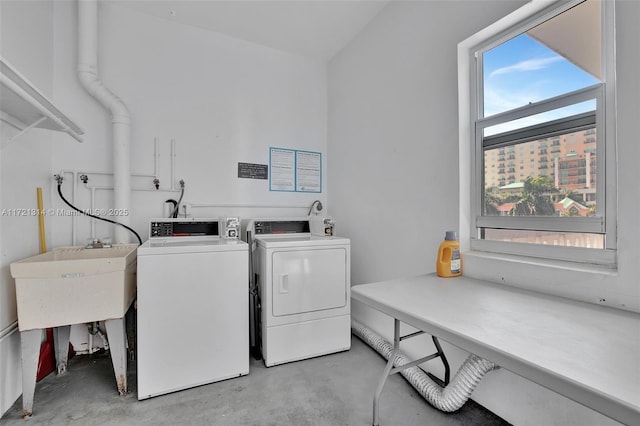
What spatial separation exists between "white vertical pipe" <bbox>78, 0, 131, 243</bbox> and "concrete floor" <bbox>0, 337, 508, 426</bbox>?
108 centimetres

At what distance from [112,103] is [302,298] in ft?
7.21

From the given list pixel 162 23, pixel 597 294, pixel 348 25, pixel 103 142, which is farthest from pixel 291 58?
pixel 597 294

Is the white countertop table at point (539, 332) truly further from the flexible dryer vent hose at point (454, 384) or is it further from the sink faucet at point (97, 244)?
the sink faucet at point (97, 244)

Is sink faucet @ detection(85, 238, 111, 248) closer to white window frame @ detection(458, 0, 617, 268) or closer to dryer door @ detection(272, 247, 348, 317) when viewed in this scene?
dryer door @ detection(272, 247, 348, 317)

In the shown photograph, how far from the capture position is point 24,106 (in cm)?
147

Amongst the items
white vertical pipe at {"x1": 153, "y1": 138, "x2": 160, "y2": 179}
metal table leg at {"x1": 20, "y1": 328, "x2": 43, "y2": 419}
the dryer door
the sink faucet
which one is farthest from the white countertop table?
white vertical pipe at {"x1": 153, "y1": 138, "x2": 160, "y2": 179}

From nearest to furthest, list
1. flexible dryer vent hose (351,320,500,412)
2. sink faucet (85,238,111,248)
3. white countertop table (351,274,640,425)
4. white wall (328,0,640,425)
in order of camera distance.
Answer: white countertop table (351,274,640,425) → white wall (328,0,640,425) → flexible dryer vent hose (351,320,500,412) → sink faucet (85,238,111,248)

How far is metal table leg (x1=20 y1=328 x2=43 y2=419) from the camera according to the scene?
1.60 metres

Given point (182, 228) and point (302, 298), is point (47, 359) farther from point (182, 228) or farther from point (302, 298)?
point (302, 298)

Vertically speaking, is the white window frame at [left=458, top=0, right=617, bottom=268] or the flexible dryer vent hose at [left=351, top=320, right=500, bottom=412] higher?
the white window frame at [left=458, top=0, right=617, bottom=268]

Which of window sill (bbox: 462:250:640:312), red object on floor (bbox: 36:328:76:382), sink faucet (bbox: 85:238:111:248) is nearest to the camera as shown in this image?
window sill (bbox: 462:250:640:312)

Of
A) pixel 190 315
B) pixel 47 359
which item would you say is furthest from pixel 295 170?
pixel 47 359

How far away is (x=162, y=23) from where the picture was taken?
2646 mm

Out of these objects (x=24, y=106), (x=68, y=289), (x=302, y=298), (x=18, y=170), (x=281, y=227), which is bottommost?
(x=302, y=298)
